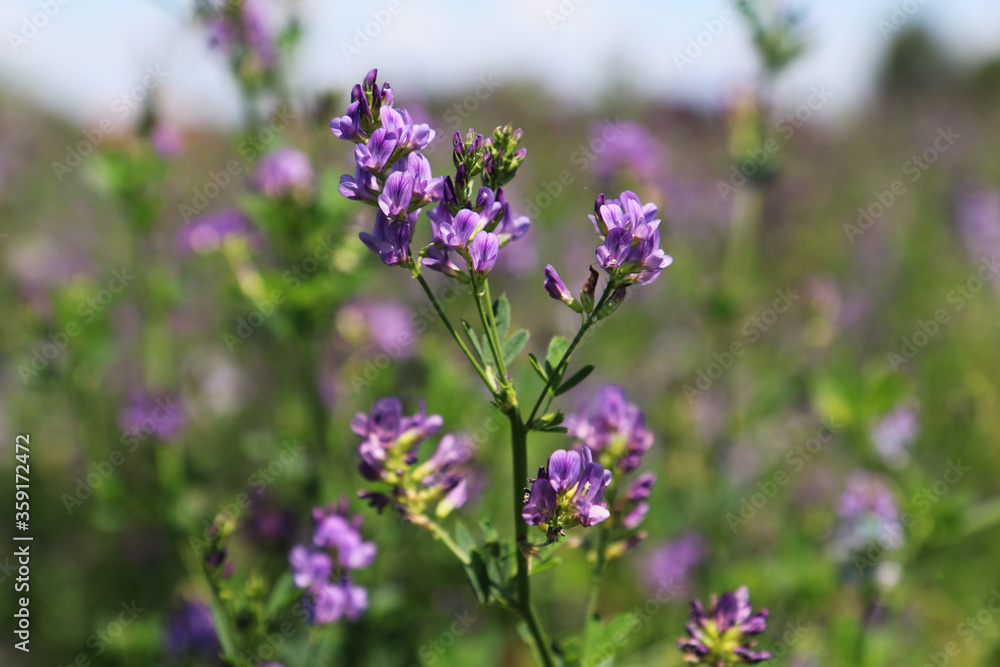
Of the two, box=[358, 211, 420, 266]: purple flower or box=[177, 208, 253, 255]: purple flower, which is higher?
box=[177, 208, 253, 255]: purple flower

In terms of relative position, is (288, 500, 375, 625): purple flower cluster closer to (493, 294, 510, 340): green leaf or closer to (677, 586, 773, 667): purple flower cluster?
(493, 294, 510, 340): green leaf

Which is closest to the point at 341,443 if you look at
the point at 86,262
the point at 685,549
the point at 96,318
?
the point at 96,318

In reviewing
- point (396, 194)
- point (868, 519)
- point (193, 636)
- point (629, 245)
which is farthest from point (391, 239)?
point (868, 519)

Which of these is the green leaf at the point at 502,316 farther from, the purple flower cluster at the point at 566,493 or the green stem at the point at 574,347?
the purple flower cluster at the point at 566,493

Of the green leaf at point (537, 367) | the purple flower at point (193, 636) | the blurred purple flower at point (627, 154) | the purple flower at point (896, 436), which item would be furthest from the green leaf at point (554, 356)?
the blurred purple flower at point (627, 154)

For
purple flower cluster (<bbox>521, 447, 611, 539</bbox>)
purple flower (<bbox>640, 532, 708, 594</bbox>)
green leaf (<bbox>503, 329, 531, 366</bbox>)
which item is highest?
green leaf (<bbox>503, 329, 531, 366</bbox>)

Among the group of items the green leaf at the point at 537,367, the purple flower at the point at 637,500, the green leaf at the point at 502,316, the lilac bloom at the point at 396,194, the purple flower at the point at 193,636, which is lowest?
the purple flower at the point at 193,636

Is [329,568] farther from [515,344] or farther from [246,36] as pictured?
[246,36]

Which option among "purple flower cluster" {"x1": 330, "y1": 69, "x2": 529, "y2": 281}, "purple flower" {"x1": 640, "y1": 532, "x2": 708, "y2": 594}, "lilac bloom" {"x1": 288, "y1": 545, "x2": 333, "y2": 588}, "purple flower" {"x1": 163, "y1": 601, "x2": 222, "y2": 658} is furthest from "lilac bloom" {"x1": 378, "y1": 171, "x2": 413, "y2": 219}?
"purple flower" {"x1": 640, "y1": 532, "x2": 708, "y2": 594}
